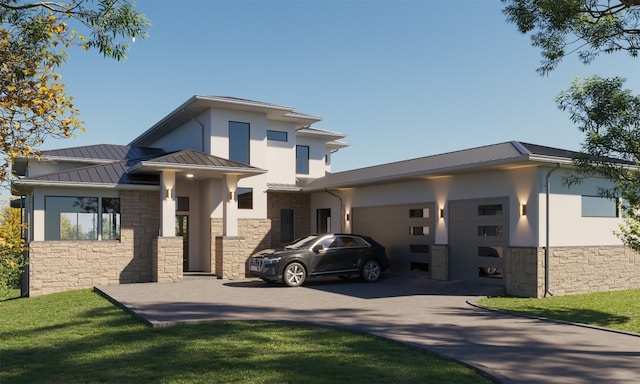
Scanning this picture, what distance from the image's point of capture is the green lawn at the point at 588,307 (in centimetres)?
1042

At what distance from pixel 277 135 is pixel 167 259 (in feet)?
26.3

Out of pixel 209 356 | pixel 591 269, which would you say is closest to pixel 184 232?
pixel 209 356

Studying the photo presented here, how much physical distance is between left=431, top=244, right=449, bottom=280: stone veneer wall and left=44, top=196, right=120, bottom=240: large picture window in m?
10.8

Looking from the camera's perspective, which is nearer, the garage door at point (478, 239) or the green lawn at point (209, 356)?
the green lawn at point (209, 356)

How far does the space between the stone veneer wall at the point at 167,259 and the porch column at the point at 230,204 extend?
1857mm

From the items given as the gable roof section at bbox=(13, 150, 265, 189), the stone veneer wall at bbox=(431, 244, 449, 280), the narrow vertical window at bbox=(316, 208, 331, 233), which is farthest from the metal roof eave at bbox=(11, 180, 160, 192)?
the stone veneer wall at bbox=(431, 244, 449, 280)

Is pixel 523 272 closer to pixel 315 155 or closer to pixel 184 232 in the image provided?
pixel 184 232

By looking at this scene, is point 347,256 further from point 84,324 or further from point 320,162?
point 320,162

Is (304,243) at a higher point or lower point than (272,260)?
higher

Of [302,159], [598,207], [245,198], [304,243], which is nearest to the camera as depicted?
[598,207]

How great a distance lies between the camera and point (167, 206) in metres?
17.5

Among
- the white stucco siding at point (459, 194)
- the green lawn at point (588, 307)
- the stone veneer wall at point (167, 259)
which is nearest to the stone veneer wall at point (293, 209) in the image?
the white stucco siding at point (459, 194)

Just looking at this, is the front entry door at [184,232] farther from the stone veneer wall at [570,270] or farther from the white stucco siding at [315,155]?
the stone veneer wall at [570,270]

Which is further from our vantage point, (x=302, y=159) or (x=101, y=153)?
(x=302, y=159)
